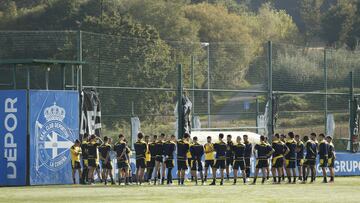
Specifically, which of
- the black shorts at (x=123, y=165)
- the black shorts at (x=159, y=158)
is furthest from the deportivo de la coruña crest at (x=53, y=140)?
the black shorts at (x=159, y=158)

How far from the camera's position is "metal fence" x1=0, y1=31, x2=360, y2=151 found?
47.0 metres

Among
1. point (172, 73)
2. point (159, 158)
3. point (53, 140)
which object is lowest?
point (159, 158)

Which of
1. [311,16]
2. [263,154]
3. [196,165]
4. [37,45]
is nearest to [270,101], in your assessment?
[263,154]

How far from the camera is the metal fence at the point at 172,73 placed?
4700 centimetres

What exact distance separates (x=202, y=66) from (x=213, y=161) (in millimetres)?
13966

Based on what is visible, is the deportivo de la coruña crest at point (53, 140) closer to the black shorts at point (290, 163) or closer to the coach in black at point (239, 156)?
the coach in black at point (239, 156)

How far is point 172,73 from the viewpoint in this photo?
175 feet

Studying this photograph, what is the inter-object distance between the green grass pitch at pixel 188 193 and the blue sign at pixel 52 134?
1.30m

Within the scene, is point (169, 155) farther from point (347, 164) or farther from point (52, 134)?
point (347, 164)

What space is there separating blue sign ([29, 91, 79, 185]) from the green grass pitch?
130cm

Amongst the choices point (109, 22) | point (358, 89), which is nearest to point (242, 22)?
point (109, 22)

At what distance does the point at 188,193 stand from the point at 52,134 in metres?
7.47

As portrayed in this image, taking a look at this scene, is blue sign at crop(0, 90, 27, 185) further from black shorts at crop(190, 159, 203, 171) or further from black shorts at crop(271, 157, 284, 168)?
black shorts at crop(271, 157, 284, 168)

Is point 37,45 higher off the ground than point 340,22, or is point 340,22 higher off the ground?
point 340,22
